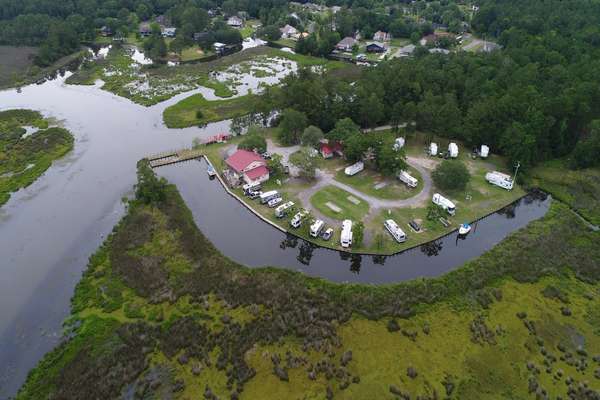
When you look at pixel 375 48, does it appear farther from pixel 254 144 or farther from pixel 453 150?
pixel 254 144

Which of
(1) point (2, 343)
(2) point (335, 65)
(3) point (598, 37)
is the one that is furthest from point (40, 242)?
(3) point (598, 37)

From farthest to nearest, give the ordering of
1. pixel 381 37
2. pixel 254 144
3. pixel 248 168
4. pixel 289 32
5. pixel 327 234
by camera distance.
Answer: pixel 289 32 → pixel 381 37 → pixel 254 144 → pixel 248 168 → pixel 327 234

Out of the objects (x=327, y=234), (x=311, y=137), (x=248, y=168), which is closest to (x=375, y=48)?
(x=311, y=137)

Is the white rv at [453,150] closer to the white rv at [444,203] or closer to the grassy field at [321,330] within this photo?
the white rv at [444,203]

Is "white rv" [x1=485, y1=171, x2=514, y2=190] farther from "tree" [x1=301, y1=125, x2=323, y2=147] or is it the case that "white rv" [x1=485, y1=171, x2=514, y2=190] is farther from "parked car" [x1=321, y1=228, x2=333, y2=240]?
"parked car" [x1=321, y1=228, x2=333, y2=240]

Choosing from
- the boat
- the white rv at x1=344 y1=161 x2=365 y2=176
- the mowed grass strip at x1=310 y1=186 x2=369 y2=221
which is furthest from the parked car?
the boat
